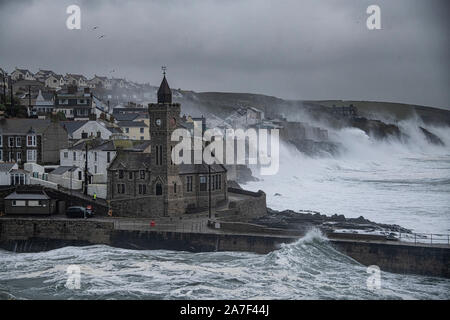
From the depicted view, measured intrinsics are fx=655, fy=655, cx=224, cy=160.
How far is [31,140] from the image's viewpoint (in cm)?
5088

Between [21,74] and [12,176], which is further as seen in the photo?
[21,74]

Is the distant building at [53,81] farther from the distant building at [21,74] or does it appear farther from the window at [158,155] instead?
the window at [158,155]

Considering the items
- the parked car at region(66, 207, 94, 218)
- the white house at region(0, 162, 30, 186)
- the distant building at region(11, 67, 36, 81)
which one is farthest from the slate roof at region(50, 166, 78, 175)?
the distant building at region(11, 67, 36, 81)

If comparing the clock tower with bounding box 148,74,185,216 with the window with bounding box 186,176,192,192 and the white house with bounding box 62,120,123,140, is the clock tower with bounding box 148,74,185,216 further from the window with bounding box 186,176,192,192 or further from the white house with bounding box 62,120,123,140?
the white house with bounding box 62,120,123,140

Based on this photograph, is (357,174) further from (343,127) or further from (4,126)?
Result: (343,127)

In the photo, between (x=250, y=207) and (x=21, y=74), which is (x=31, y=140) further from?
(x=21, y=74)

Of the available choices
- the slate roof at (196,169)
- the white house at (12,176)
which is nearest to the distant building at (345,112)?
the slate roof at (196,169)

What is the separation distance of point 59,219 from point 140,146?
9859 millimetres

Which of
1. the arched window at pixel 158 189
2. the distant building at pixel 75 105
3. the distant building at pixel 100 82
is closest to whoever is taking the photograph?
the arched window at pixel 158 189

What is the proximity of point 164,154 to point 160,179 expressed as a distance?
1629 millimetres

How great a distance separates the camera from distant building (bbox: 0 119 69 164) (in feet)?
165

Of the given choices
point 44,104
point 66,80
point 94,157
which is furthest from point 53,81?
point 94,157

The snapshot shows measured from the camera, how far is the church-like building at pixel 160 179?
4088 centimetres
